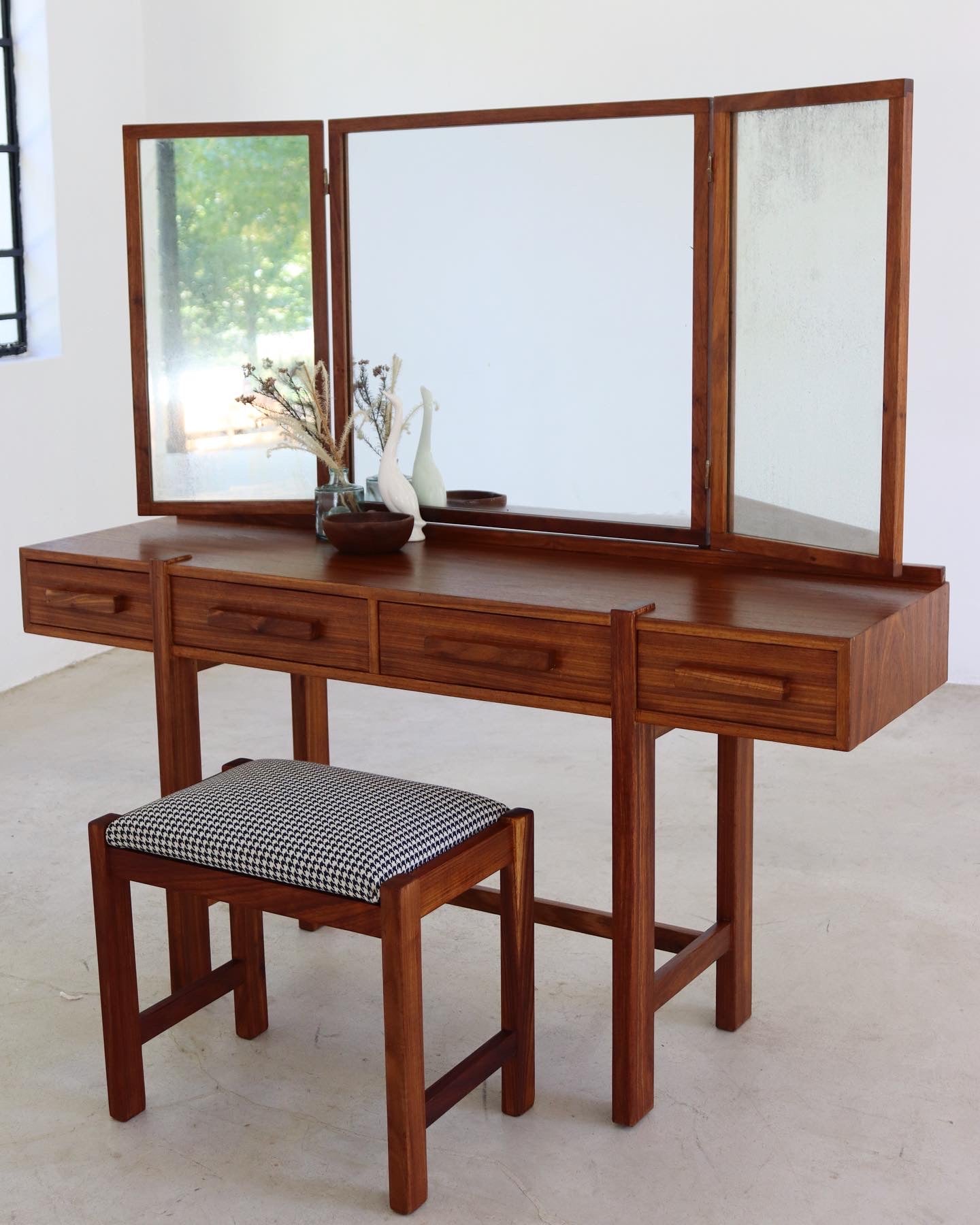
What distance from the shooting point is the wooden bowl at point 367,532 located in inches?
105

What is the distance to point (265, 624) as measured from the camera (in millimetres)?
2500

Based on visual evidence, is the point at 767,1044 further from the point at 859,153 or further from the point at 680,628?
the point at 859,153

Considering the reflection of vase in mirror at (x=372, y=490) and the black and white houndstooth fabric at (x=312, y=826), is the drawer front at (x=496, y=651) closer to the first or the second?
the black and white houndstooth fabric at (x=312, y=826)

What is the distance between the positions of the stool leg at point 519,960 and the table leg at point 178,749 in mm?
629

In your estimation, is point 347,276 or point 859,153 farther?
point 347,276

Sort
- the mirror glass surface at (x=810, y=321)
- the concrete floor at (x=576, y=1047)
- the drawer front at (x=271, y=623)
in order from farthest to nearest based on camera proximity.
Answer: the drawer front at (x=271, y=623) < the mirror glass surface at (x=810, y=321) < the concrete floor at (x=576, y=1047)

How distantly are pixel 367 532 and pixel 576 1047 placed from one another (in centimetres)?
96

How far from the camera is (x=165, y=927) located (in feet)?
10.2

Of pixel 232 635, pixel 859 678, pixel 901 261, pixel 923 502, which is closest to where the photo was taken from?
pixel 859 678

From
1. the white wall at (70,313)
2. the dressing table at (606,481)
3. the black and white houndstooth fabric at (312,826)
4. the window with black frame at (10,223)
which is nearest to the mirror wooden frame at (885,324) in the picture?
the dressing table at (606,481)

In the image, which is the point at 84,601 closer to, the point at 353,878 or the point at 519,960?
the point at 353,878

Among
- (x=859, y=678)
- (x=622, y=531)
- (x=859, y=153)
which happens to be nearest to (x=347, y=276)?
(x=622, y=531)

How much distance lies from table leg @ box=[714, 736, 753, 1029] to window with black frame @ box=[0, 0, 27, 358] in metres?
3.36

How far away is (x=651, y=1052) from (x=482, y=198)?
1.49 meters
